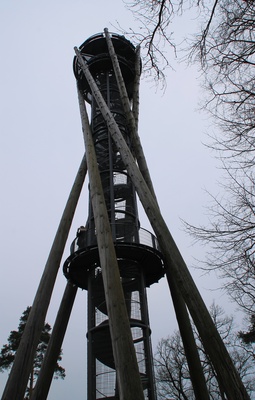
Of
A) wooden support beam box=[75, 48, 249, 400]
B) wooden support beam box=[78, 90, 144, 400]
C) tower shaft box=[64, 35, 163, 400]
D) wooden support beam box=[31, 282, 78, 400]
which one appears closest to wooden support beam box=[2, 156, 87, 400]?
tower shaft box=[64, 35, 163, 400]

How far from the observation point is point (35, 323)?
5359 mm

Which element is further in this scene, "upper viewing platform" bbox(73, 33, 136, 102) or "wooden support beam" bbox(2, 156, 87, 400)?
"upper viewing platform" bbox(73, 33, 136, 102)

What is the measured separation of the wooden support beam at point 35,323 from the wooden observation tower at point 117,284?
0.05 feet

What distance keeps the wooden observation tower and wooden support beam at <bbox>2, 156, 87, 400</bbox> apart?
0.01 meters

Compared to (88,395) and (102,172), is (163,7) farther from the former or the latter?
(88,395)

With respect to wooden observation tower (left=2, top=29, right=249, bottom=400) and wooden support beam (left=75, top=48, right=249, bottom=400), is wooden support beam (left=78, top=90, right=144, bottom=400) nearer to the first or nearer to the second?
wooden observation tower (left=2, top=29, right=249, bottom=400)

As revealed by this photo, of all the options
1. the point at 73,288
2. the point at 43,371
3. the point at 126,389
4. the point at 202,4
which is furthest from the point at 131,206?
the point at 126,389

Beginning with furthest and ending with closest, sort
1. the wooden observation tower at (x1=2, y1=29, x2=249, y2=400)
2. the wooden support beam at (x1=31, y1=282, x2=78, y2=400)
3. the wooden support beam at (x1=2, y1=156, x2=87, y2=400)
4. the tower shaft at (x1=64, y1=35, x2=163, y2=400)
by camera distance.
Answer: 1. the tower shaft at (x1=64, y1=35, x2=163, y2=400)
2. the wooden support beam at (x1=31, y1=282, x2=78, y2=400)
3. the wooden support beam at (x1=2, y1=156, x2=87, y2=400)
4. the wooden observation tower at (x1=2, y1=29, x2=249, y2=400)

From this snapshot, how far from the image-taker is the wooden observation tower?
382cm

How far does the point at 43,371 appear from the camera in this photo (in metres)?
7.02

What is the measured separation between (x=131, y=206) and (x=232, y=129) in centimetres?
473

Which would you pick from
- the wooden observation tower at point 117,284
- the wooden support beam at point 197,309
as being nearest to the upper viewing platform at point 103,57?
the wooden observation tower at point 117,284

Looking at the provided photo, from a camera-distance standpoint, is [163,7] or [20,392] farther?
[163,7]

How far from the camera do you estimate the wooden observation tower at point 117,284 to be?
150 inches
